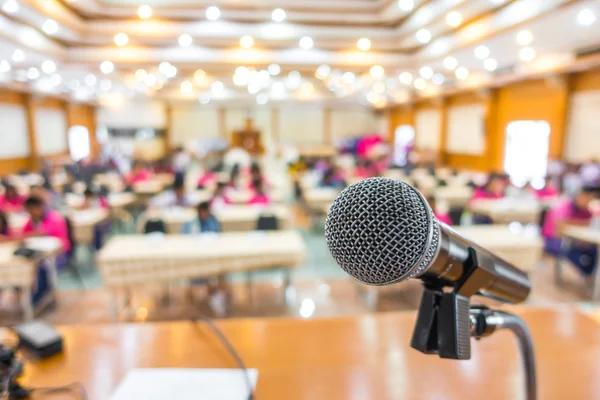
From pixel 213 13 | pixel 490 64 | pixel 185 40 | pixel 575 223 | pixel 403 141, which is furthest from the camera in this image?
pixel 403 141

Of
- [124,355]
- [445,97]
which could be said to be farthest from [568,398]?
[445,97]

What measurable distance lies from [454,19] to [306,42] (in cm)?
318

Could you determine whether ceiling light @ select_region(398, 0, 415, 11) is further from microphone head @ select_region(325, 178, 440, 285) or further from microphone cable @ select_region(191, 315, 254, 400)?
microphone head @ select_region(325, 178, 440, 285)

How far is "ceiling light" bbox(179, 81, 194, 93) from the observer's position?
52.2 feet

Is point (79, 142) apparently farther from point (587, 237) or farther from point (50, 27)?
point (587, 237)

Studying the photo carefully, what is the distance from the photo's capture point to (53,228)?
17.7 ft

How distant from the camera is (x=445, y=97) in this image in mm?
16547

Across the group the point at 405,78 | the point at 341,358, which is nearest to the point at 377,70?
the point at 405,78

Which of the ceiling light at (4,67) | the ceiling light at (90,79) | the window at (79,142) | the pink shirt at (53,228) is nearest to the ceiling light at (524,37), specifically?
the pink shirt at (53,228)

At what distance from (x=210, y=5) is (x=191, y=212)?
12.1 feet

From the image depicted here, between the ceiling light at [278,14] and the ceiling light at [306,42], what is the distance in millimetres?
726

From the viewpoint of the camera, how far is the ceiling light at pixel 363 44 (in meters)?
9.07

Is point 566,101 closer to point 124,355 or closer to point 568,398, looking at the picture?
point 568,398

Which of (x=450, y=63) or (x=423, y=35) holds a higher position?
(x=423, y=35)
